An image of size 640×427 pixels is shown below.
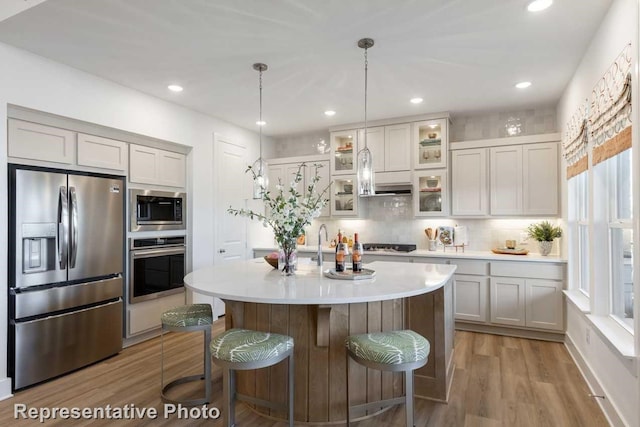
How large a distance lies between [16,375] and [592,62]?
4.85 meters

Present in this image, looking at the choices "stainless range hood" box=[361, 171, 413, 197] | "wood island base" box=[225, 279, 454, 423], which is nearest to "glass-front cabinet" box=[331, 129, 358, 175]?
"stainless range hood" box=[361, 171, 413, 197]

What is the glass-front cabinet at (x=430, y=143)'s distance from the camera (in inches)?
178

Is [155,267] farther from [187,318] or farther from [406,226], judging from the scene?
[406,226]

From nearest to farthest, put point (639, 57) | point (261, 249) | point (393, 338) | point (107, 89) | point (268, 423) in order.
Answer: point (639, 57) → point (393, 338) → point (268, 423) → point (107, 89) → point (261, 249)

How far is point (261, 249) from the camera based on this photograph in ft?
17.6

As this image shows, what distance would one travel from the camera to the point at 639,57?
69.2 inches

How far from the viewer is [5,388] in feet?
8.78

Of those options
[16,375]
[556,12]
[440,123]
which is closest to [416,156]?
[440,123]

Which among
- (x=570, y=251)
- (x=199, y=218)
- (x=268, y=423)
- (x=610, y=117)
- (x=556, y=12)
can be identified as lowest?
(x=268, y=423)

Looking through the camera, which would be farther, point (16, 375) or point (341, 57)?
point (341, 57)

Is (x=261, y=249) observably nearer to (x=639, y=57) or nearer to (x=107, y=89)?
(x=107, y=89)

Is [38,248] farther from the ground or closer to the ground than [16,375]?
farther from the ground

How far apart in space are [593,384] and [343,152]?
3.67 m

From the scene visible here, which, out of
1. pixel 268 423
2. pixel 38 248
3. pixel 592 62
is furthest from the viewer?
pixel 38 248
